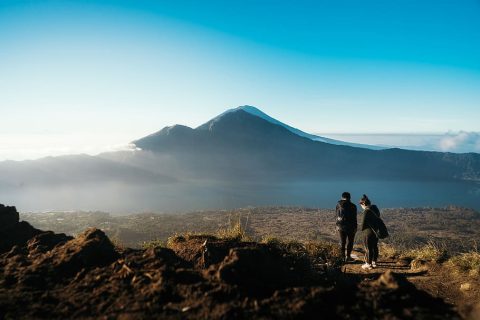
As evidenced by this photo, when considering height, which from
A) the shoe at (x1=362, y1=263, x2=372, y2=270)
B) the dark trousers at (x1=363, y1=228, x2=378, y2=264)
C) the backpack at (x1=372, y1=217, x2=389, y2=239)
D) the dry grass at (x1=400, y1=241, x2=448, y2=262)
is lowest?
the shoe at (x1=362, y1=263, x2=372, y2=270)

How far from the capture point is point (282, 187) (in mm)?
174125

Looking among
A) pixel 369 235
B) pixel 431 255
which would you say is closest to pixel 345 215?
pixel 369 235

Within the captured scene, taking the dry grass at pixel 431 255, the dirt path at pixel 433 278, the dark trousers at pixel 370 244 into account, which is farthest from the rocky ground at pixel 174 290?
the dry grass at pixel 431 255

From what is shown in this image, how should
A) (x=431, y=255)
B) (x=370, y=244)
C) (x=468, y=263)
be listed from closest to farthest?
(x=468, y=263) → (x=370, y=244) → (x=431, y=255)

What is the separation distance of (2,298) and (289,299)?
2.96 metres

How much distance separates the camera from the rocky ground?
2.86 meters

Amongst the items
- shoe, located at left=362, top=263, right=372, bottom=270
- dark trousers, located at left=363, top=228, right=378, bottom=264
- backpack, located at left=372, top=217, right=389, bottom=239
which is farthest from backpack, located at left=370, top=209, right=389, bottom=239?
shoe, located at left=362, top=263, right=372, bottom=270

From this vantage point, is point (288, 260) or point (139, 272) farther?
point (288, 260)

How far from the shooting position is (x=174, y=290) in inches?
132

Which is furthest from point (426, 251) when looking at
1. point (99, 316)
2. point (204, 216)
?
point (204, 216)

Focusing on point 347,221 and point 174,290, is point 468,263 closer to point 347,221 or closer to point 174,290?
point 347,221

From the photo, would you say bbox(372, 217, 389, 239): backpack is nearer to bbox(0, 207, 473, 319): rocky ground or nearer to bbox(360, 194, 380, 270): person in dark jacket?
bbox(360, 194, 380, 270): person in dark jacket

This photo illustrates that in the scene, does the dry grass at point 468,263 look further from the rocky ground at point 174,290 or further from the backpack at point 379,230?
the rocky ground at point 174,290

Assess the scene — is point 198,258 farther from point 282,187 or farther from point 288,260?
point 282,187
